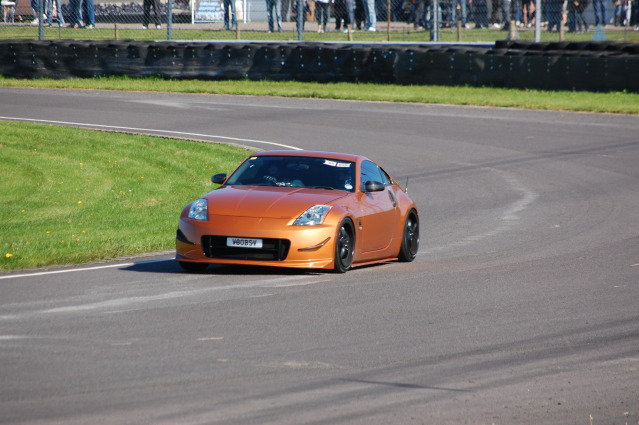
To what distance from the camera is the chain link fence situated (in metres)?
36.1

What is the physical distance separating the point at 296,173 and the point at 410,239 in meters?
1.67

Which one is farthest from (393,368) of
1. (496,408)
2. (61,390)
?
(61,390)

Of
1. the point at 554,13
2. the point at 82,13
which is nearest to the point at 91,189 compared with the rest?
the point at 82,13

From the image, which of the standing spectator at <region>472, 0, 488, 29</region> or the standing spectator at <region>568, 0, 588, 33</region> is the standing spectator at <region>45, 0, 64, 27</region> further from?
the standing spectator at <region>568, 0, 588, 33</region>

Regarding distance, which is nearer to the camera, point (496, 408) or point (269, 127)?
point (496, 408)

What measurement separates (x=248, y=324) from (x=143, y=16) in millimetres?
30393

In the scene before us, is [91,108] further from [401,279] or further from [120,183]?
[401,279]

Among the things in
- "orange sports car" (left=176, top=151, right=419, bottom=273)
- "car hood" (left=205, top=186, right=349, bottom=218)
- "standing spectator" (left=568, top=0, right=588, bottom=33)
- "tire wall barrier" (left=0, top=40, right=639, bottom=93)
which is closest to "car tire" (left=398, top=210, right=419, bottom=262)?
"orange sports car" (left=176, top=151, right=419, bottom=273)

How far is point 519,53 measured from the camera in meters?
31.5

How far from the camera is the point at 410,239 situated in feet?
41.6

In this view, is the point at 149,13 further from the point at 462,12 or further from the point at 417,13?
the point at 462,12

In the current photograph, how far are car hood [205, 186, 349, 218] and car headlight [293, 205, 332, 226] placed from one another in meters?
0.05

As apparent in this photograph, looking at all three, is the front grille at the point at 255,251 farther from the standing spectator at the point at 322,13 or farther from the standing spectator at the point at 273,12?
the standing spectator at the point at 322,13

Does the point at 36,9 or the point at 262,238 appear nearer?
the point at 262,238
